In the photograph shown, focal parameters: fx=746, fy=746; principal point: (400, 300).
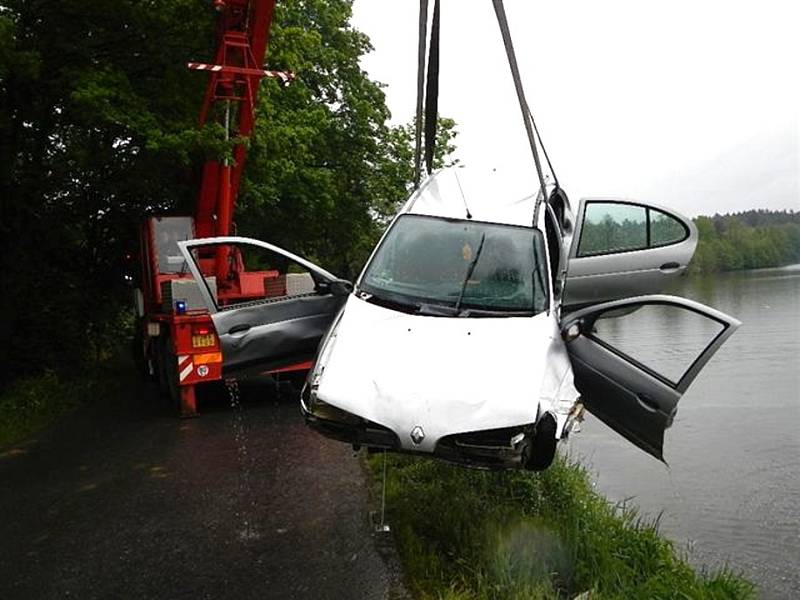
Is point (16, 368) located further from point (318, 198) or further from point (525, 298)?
point (525, 298)

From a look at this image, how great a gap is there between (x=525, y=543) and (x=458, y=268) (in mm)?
2038

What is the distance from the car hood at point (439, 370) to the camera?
4285mm

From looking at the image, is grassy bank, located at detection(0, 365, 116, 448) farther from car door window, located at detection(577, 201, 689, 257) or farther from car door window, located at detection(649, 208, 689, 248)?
car door window, located at detection(649, 208, 689, 248)

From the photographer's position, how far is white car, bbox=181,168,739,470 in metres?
4.35

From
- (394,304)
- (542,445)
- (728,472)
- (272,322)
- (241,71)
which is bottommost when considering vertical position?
(728,472)

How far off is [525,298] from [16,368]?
32.9 ft

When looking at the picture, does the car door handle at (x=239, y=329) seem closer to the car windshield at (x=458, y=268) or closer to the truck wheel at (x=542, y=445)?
the car windshield at (x=458, y=268)

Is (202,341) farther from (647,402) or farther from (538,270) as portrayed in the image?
(647,402)

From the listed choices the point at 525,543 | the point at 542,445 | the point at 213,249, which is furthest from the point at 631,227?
the point at 213,249

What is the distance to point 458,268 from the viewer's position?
568 cm

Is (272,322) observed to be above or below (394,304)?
below

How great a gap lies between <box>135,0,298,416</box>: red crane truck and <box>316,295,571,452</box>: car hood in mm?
4317

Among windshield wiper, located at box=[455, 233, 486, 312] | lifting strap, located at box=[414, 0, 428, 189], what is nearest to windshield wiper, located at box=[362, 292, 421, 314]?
windshield wiper, located at box=[455, 233, 486, 312]

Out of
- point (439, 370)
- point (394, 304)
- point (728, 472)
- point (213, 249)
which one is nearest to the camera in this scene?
point (439, 370)
